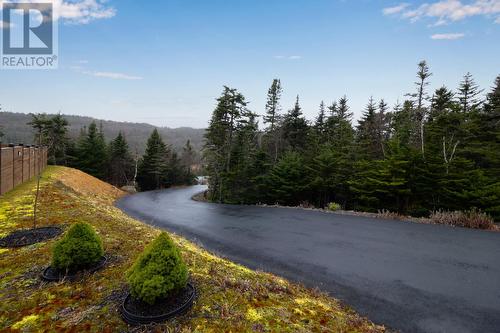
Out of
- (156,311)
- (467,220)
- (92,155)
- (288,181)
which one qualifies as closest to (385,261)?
(156,311)

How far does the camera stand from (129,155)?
4766 centimetres

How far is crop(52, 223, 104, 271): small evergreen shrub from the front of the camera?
16.5 ft

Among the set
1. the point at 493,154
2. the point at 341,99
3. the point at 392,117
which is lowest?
the point at 493,154

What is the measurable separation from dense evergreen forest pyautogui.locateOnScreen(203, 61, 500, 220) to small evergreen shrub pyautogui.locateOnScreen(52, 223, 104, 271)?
1604 centimetres

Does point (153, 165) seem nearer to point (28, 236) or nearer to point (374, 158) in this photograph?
point (374, 158)

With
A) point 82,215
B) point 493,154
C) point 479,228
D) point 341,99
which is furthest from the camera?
point 341,99

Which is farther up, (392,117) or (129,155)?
(392,117)

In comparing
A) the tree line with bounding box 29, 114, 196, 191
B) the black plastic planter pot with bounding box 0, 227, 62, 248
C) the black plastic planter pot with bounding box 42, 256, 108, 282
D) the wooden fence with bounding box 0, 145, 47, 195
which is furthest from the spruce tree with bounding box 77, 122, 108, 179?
the black plastic planter pot with bounding box 42, 256, 108, 282

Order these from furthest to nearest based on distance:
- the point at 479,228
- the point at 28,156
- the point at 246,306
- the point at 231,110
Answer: the point at 231,110 → the point at 28,156 → the point at 479,228 → the point at 246,306

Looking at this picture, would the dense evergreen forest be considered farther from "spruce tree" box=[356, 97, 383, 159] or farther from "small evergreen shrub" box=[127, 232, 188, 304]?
"small evergreen shrub" box=[127, 232, 188, 304]

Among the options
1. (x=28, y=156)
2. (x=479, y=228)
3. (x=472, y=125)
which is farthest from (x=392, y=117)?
(x=28, y=156)

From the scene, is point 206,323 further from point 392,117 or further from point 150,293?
point 392,117

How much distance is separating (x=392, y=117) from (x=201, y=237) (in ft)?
92.0

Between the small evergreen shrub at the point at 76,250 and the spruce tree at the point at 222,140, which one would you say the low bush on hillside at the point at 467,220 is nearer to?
the small evergreen shrub at the point at 76,250
